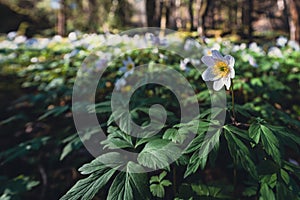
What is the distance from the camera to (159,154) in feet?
3.06

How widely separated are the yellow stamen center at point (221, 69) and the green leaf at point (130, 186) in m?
0.50

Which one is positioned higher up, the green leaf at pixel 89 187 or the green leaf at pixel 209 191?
the green leaf at pixel 89 187

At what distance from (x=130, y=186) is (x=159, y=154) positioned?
15 cm

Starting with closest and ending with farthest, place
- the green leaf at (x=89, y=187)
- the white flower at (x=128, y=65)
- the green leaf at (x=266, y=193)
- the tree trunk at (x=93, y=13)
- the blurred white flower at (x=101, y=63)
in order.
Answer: the green leaf at (x=89, y=187), the green leaf at (x=266, y=193), the white flower at (x=128, y=65), the blurred white flower at (x=101, y=63), the tree trunk at (x=93, y=13)

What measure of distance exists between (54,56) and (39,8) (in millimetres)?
14083

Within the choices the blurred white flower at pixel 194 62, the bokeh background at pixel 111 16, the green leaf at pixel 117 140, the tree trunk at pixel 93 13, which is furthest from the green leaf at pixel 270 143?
the tree trunk at pixel 93 13

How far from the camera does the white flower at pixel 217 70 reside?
103 cm

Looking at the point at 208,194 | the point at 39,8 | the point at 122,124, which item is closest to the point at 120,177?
the point at 122,124

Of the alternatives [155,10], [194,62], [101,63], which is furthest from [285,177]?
[155,10]

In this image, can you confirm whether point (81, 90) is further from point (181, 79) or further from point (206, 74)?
point (206, 74)

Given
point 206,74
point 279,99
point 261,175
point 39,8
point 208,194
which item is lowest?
point 208,194

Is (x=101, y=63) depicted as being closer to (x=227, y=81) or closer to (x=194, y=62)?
(x=194, y=62)

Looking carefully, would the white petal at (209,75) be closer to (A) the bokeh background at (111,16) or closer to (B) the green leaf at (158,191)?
(B) the green leaf at (158,191)

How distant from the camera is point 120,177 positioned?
0.92 m
